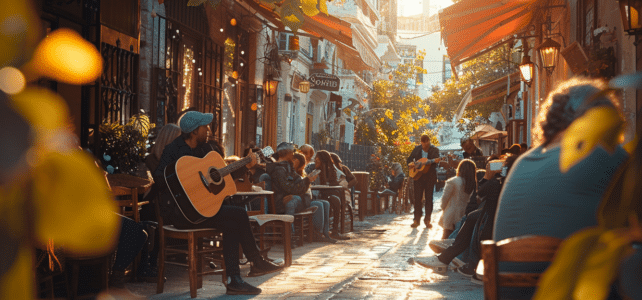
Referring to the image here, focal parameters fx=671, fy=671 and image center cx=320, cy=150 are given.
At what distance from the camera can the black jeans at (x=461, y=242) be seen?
6383mm

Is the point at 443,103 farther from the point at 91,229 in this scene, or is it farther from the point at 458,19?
the point at 91,229

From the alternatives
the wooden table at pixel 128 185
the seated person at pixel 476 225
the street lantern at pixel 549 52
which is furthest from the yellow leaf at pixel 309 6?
the street lantern at pixel 549 52

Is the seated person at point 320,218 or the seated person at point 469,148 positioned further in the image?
the seated person at point 469,148

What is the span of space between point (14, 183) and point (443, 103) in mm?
32401

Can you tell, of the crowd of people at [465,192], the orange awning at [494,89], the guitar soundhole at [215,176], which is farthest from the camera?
the orange awning at [494,89]

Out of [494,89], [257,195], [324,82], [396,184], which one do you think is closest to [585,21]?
[257,195]

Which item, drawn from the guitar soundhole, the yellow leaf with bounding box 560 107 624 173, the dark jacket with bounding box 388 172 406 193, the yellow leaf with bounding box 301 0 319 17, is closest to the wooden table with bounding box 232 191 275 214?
the guitar soundhole

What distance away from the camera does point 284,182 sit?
27.4 ft

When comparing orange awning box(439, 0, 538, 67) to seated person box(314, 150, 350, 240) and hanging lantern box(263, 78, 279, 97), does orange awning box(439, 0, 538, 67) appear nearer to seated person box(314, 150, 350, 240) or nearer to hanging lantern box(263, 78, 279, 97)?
seated person box(314, 150, 350, 240)

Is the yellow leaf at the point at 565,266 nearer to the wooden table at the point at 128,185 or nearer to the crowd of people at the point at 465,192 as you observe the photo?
the crowd of people at the point at 465,192

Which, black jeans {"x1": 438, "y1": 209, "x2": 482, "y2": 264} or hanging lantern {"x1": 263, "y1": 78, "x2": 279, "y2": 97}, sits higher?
hanging lantern {"x1": 263, "y1": 78, "x2": 279, "y2": 97}

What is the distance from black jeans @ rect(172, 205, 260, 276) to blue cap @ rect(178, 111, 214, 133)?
0.72 m

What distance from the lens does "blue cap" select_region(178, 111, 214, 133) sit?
18.4 feet

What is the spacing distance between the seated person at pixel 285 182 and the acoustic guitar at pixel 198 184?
278 centimetres
